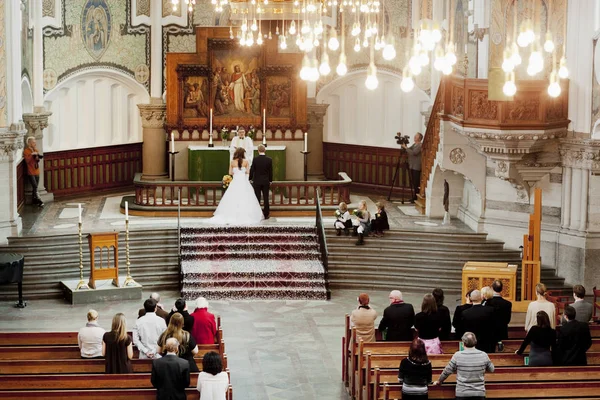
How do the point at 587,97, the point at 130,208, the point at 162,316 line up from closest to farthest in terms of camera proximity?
the point at 162,316
the point at 587,97
the point at 130,208

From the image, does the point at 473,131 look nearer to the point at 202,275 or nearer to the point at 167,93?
the point at 202,275

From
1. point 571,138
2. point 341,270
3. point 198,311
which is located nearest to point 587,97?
point 571,138

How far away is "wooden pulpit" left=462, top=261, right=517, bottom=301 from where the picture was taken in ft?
62.5

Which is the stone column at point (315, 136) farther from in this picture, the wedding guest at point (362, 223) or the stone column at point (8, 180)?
the stone column at point (8, 180)

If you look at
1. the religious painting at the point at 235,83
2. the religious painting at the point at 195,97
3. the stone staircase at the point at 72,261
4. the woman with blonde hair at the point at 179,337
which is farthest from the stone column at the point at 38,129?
the woman with blonde hair at the point at 179,337

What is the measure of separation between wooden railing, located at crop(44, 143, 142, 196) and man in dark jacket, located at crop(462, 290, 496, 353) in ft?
49.4

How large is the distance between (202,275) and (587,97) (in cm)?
774

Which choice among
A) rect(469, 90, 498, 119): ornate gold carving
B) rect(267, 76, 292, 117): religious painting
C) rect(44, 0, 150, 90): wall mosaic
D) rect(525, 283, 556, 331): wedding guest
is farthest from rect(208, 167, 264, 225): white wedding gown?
rect(525, 283, 556, 331): wedding guest

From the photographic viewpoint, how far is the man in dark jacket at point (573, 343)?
43.6 ft

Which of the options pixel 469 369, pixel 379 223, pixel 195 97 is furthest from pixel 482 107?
pixel 469 369

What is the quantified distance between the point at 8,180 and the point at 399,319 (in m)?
10.2

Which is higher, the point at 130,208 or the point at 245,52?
the point at 245,52

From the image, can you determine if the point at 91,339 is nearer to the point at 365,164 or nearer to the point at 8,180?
the point at 8,180

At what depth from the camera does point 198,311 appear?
1451 cm
